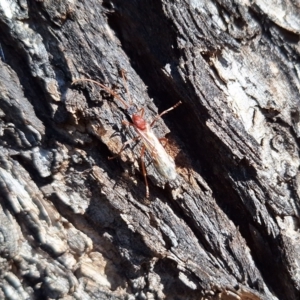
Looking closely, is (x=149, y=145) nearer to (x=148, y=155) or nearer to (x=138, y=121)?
(x=148, y=155)

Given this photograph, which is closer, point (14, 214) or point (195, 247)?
point (14, 214)

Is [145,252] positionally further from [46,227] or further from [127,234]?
[46,227]

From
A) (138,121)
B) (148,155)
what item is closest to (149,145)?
(148,155)

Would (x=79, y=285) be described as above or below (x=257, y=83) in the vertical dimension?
below

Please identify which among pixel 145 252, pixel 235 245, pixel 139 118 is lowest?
pixel 235 245

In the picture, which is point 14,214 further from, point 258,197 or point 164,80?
point 258,197

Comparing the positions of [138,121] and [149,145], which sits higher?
[138,121]

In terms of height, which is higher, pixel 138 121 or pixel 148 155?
pixel 138 121

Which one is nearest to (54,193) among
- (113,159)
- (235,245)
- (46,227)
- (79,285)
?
(46,227)
